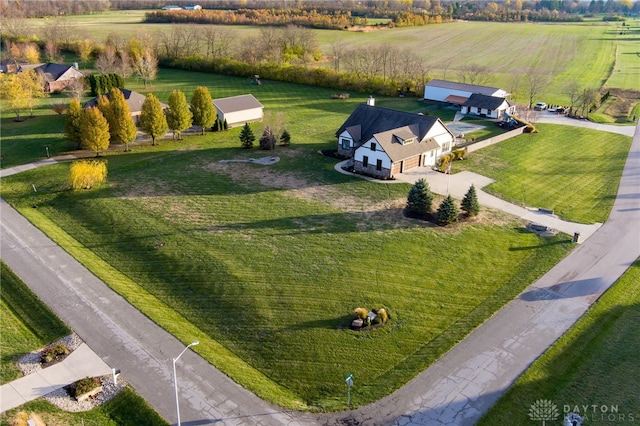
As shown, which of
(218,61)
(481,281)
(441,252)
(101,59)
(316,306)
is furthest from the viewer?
(218,61)

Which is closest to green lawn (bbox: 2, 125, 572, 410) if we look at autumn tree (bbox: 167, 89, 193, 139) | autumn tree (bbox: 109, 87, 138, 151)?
autumn tree (bbox: 109, 87, 138, 151)

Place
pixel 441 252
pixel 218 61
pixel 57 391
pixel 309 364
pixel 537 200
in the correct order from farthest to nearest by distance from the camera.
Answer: pixel 218 61 < pixel 537 200 < pixel 441 252 < pixel 309 364 < pixel 57 391

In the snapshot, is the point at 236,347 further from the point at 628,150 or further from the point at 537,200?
the point at 628,150

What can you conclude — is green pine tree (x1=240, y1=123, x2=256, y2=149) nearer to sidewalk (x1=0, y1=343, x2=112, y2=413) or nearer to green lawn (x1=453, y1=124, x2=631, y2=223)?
green lawn (x1=453, y1=124, x2=631, y2=223)

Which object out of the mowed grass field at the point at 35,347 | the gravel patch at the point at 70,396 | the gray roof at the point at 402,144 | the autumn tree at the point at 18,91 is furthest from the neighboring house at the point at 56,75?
the gravel patch at the point at 70,396

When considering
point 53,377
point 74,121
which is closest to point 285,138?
point 74,121

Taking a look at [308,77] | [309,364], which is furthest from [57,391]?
[308,77]
